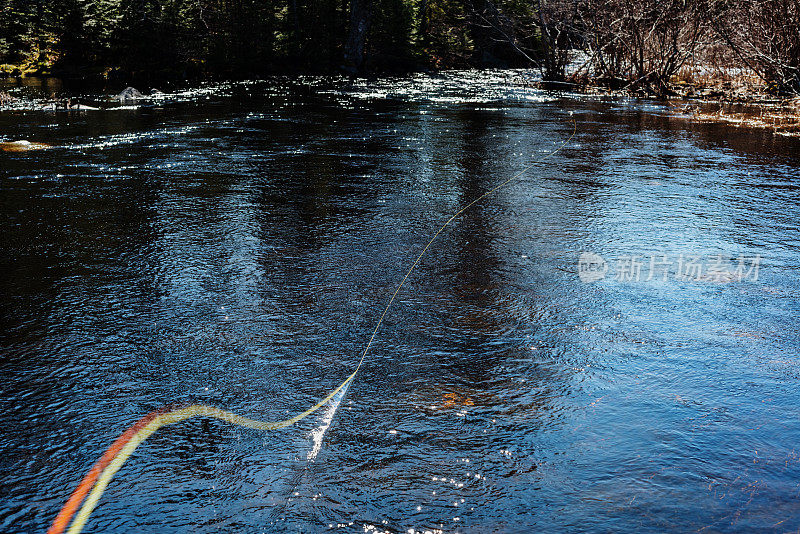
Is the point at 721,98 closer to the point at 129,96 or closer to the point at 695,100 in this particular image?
the point at 695,100

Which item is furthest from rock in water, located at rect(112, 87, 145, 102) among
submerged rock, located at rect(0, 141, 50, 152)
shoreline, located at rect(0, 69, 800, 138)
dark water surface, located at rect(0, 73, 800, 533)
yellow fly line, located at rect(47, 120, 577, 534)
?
yellow fly line, located at rect(47, 120, 577, 534)

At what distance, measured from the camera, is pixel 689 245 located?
5.31 metres

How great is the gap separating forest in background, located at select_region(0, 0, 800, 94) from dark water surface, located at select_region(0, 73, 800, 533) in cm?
1118

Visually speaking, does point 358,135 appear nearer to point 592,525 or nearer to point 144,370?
point 144,370

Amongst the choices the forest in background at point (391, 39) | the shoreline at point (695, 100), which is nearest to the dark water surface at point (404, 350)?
the shoreline at point (695, 100)

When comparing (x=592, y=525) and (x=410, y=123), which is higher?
(x=410, y=123)

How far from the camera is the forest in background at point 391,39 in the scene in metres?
17.2

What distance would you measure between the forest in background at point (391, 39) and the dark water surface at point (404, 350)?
11176 millimetres

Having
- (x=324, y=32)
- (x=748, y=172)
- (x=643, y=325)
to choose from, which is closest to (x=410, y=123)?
(x=748, y=172)

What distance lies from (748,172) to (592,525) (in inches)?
288

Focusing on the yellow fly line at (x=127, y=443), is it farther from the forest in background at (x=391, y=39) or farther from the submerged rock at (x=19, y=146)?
the forest in background at (x=391, y=39)

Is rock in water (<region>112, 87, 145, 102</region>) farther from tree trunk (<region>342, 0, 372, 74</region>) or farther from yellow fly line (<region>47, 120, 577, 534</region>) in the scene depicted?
yellow fly line (<region>47, 120, 577, 534</region>)

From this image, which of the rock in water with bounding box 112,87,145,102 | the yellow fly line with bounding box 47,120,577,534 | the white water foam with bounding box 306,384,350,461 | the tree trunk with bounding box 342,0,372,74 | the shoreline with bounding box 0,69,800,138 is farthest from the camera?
the tree trunk with bounding box 342,0,372,74

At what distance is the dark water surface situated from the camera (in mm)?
2406
